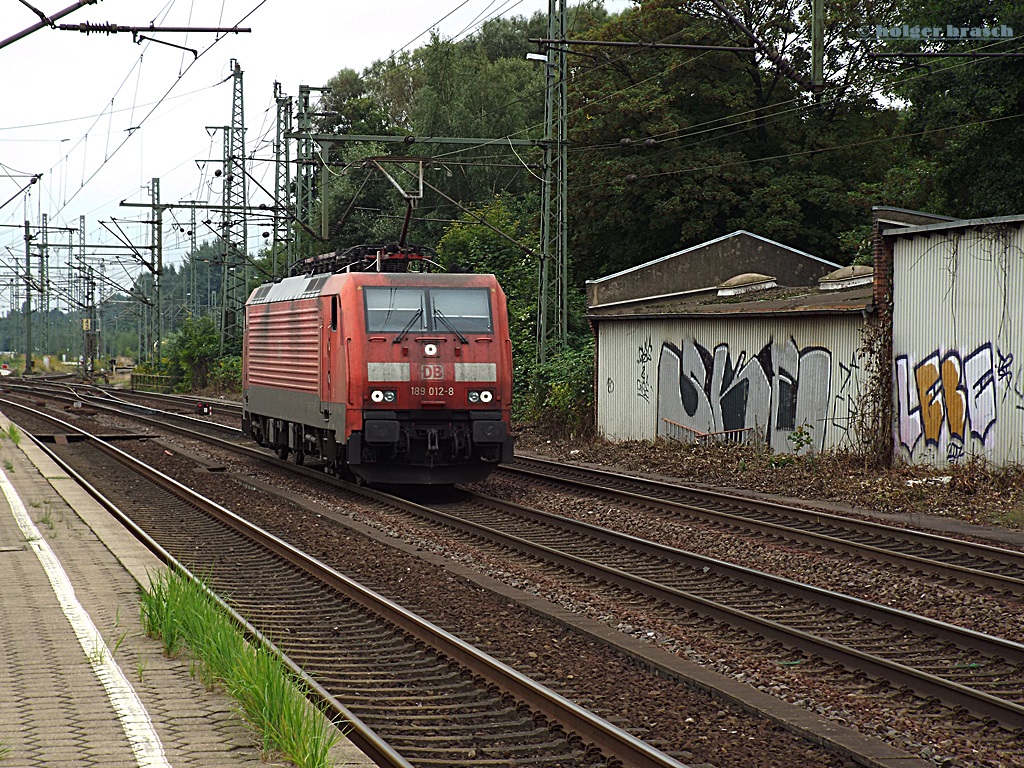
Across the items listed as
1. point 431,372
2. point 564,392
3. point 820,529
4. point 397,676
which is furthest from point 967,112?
point 397,676

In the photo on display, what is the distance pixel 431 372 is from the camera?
55.4 feet

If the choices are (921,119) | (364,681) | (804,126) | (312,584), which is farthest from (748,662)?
(804,126)

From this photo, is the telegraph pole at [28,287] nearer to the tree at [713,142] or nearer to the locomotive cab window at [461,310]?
the tree at [713,142]

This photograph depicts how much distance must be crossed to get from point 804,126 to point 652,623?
33.8 metres

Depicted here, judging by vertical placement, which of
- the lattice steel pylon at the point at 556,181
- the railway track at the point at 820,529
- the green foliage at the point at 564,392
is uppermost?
the lattice steel pylon at the point at 556,181

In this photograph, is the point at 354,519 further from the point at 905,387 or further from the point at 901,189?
the point at 901,189

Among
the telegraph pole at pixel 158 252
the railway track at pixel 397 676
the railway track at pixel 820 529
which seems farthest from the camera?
the telegraph pole at pixel 158 252

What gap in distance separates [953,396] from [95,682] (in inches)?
536

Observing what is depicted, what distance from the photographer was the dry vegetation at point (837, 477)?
50.6 feet

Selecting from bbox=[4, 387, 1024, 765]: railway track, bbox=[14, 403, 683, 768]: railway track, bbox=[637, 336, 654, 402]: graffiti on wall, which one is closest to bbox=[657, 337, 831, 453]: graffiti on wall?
bbox=[637, 336, 654, 402]: graffiti on wall

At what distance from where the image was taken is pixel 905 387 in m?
18.0

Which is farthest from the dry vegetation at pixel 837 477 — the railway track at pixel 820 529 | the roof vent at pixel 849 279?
the roof vent at pixel 849 279

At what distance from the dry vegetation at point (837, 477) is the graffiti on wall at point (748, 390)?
493 millimetres

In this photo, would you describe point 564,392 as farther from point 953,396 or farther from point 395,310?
point 953,396
